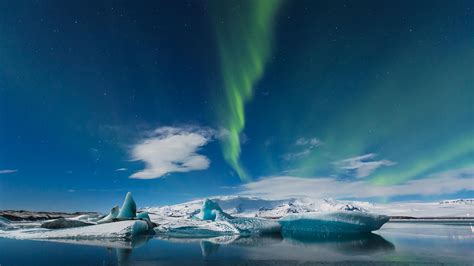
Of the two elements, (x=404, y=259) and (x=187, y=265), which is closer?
(x=187, y=265)

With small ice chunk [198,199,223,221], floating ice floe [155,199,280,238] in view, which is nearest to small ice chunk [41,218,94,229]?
floating ice floe [155,199,280,238]

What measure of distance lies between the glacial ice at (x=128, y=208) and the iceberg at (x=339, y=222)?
11.0 metres

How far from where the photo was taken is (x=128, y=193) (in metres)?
22.8

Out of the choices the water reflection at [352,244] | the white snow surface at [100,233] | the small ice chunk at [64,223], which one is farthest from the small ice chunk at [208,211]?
the water reflection at [352,244]

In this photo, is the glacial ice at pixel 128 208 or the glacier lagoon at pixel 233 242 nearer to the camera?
the glacier lagoon at pixel 233 242

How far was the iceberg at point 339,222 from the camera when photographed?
15.9 meters

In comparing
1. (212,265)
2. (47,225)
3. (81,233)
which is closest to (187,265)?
(212,265)

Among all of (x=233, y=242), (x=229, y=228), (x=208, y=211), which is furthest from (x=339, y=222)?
(x=208, y=211)

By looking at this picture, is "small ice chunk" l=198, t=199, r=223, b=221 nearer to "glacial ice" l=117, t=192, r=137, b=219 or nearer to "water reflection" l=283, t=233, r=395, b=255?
"glacial ice" l=117, t=192, r=137, b=219

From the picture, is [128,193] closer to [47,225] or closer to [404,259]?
[47,225]

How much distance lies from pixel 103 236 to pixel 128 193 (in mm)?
10866

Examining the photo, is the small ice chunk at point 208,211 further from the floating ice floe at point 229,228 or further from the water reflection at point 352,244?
the water reflection at point 352,244

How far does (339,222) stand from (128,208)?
1408 cm

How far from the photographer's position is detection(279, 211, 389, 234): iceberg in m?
15.9
